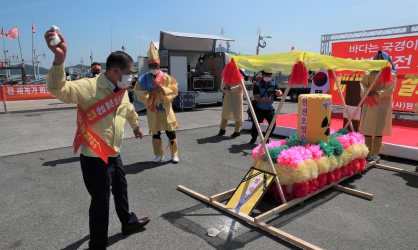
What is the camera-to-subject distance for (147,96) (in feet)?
16.6

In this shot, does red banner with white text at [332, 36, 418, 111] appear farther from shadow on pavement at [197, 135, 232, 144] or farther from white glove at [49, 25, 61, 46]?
white glove at [49, 25, 61, 46]

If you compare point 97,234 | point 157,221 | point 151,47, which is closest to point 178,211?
point 157,221

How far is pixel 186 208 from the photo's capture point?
11.8 feet

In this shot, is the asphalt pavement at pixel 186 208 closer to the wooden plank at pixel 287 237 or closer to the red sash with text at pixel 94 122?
the wooden plank at pixel 287 237

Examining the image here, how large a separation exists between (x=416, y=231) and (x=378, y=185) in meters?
1.35

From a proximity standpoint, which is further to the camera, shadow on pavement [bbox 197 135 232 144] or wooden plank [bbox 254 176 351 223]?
shadow on pavement [bbox 197 135 232 144]

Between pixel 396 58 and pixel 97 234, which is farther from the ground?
pixel 396 58

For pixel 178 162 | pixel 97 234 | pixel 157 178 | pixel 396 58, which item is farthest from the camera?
pixel 396 58

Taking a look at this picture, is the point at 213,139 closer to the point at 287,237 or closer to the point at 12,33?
the point at 287,237

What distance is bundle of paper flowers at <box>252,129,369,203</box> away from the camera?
3.52 m

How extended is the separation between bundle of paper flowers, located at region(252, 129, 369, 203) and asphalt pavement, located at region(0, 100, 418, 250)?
0.22 metres

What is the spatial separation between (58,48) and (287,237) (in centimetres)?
253

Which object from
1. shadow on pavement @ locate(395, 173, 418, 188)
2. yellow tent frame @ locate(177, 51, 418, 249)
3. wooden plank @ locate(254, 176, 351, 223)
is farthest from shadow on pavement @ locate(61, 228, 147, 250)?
shadow on pavement @ locate(395, 173, 418, 188)

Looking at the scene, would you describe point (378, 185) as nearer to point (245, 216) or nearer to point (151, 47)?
point (245, 216)
